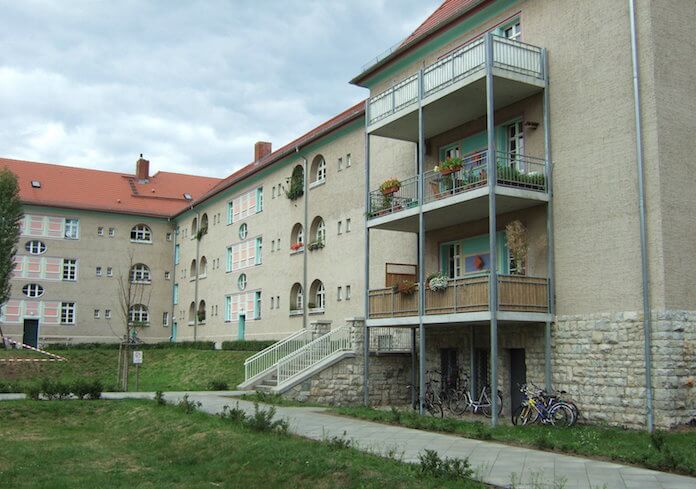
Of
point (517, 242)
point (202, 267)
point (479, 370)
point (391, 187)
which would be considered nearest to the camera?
point (517, 242)

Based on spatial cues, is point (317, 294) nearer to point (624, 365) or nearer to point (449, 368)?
point (449, 368)

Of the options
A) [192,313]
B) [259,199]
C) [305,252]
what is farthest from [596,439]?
[192,313]

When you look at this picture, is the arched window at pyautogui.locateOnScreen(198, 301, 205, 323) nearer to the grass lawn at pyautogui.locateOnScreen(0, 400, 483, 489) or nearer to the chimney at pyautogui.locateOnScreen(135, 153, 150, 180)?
the chimney at pyautogui.locateOnScreen(135, 153, 150, 180)

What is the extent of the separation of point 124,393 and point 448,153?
12887 mm

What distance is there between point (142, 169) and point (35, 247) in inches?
516

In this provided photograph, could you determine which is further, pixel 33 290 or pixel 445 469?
pixel 33 290

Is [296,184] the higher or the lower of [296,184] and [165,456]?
the higher

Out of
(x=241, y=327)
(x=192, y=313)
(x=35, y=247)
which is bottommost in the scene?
(x=241, y=327)

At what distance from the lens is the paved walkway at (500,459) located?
33.7 feet

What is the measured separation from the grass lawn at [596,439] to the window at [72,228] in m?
40.3

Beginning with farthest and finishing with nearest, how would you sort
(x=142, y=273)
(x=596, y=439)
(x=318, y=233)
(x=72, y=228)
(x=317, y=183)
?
(x=142, y=273)
(x=72, y=228)
(x=318, y=233)
(x=317, y=183)
(x=596, y=439)

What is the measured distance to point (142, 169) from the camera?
205 ft

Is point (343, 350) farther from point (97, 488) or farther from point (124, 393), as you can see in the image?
point (97, 488)

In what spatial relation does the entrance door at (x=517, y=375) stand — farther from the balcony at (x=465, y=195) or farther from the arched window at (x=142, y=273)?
the arched window at (x=142, y=273)
